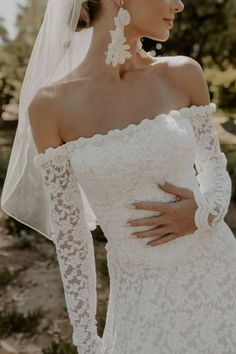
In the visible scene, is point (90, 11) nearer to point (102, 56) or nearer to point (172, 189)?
point (102, 56)

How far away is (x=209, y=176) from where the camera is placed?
2.25 metres

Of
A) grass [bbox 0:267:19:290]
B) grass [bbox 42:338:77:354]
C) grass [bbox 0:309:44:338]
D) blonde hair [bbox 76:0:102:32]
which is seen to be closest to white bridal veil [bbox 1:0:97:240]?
blonde hair [bbox 76:0:102:32]

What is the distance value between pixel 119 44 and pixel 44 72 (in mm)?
421

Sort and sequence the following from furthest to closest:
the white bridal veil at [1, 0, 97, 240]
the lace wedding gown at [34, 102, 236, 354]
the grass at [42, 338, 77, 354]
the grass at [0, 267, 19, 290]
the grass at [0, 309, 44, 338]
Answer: the grass at [0, 267, 19, 290] < the grass at [0, 309, 44, 338] < the grass at [42, 338, 77, 354] < the white bridal veil at [1, 0, 97, 240] < the lace wedding gown at [34, 102, 236, 354]

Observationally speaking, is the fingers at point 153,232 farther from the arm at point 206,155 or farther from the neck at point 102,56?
the neck at point 102,56

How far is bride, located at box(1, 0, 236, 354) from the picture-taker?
209 centimetres

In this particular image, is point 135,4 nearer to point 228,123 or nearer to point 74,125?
point 74,125

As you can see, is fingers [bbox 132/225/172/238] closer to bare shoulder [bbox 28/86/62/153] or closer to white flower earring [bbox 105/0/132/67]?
bare shoulder [bbox 28/86/62/153]

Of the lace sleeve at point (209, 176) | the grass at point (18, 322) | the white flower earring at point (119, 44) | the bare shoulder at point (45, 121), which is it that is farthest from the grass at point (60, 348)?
the white flower earring at point (119, 44)

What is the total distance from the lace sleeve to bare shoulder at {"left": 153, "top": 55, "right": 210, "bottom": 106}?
5 centimetres

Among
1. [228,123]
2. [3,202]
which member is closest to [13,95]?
[228,123]

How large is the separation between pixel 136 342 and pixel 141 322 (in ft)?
0.23

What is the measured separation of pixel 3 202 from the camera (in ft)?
9.53

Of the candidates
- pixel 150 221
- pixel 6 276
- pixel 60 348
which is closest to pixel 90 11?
pixel 150 221
